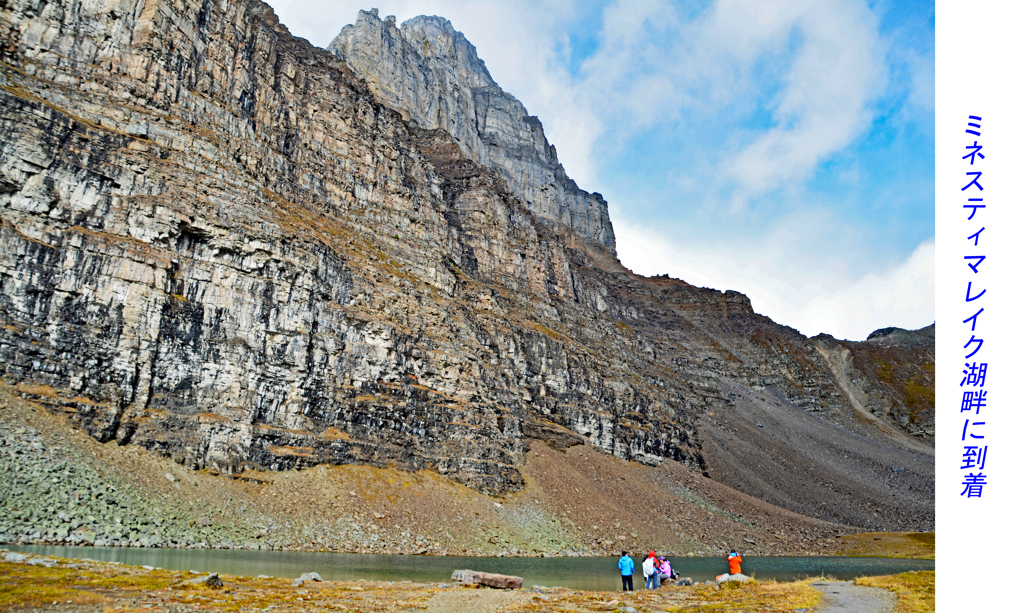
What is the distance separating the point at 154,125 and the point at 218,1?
28493mm

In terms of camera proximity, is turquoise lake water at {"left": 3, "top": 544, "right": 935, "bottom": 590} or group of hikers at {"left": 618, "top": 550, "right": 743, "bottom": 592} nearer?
group of hikers at {"left": 618, "top": 550, "right": 743, "bottom": 592}

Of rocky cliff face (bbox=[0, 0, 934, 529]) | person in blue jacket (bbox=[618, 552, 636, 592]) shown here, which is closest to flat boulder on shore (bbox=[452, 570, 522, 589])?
person in blue jacket (bbox=[618, 552, 636, 592])

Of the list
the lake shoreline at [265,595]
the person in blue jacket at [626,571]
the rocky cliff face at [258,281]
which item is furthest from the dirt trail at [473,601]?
the rocky cliff face at [258,281]

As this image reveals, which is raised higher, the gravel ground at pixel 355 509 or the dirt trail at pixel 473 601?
the dirt trail at pixel 473 601

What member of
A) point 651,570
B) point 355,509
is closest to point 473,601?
point 651,570

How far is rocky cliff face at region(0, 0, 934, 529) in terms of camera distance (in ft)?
164

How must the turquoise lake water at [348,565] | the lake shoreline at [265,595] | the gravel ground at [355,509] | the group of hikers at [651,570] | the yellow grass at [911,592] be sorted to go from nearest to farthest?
the yellow grass at [911,592], the lake shoreline at [265,595], the group of hikers at [651,570], the turquoise lake water at [348,565], the gravel ground at [355,509]

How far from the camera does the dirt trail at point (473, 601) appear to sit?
57.5ft

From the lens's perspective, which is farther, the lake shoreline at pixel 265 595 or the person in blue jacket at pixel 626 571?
the person in blue jacket at pixel 626 571

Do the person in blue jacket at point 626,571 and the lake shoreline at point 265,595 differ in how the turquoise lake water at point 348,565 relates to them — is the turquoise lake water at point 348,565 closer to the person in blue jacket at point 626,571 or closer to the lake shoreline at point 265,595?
the person in blue jacket at point 626,571

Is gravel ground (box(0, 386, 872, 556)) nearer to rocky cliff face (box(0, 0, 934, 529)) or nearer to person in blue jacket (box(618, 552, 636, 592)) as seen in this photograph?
rocky cliff face (box(0, 0, 934, 529))

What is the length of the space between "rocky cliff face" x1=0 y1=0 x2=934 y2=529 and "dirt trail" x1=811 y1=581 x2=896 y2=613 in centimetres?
4801

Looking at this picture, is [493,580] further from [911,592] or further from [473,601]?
[911,592]

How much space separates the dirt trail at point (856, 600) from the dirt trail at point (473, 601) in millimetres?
9049
